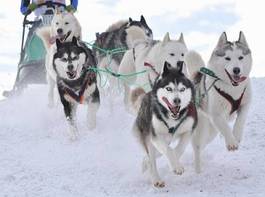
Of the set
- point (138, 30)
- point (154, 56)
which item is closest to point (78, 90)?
point (154, 56)

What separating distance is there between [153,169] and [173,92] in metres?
0.65

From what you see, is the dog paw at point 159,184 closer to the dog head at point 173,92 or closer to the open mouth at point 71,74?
the dog head at point 173,92

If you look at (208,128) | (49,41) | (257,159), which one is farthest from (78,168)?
(49,41)

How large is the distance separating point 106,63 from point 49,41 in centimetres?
97

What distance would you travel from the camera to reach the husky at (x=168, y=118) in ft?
13.0

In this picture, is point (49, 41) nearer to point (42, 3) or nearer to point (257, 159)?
point (42, 3)

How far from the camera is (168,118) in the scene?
4.02 meters

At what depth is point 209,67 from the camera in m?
4.73

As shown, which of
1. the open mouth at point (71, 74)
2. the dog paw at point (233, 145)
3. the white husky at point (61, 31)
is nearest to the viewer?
the dog paw at point (233, 145)

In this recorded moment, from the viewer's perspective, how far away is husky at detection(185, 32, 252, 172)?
4516 mm

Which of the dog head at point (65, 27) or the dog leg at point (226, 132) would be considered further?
the dog head at point (65, 27)

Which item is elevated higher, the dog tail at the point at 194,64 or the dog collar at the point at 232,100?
the dog tail at the point at 194,64

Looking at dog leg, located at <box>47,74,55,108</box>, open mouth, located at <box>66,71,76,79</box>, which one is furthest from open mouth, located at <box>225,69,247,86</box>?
dog leg, located at <box>47,74,55,108</box>

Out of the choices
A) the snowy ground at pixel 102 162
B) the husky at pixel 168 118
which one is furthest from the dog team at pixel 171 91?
the snowy ground at pixel 102 162
